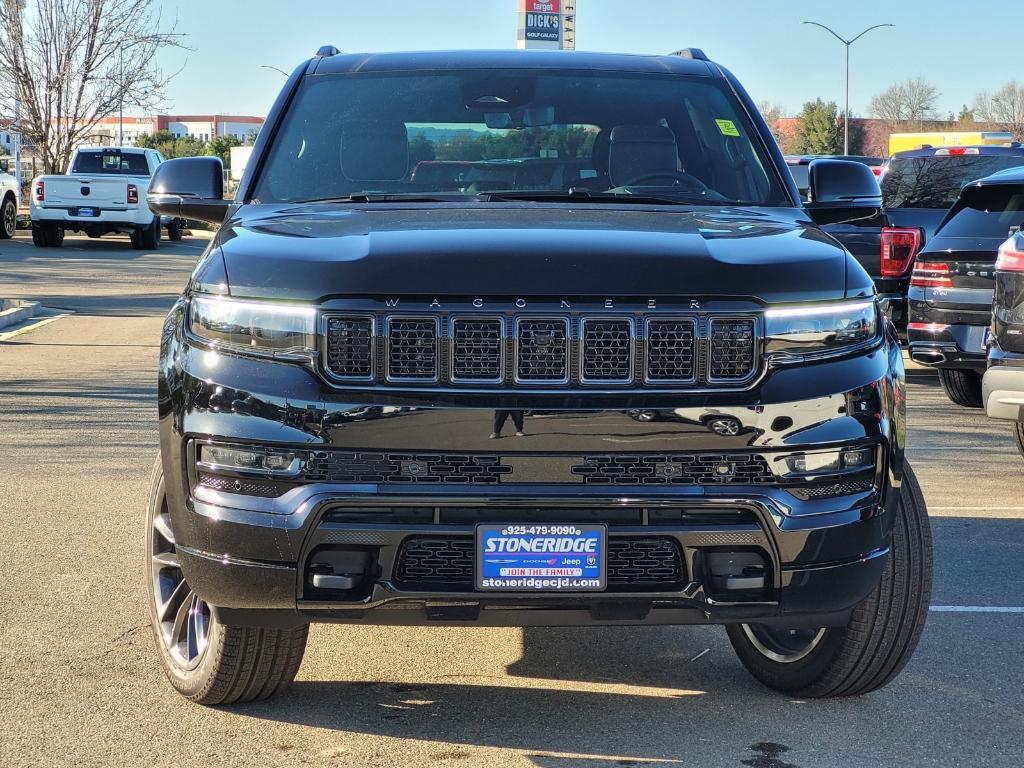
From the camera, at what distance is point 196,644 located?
432 cm

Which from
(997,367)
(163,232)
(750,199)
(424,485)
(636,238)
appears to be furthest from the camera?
(163,232)

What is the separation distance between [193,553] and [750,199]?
2.27 metres

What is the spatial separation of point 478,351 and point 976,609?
2740mm

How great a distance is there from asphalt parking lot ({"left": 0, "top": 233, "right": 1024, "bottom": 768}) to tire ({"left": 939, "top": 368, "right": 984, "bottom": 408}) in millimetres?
4011

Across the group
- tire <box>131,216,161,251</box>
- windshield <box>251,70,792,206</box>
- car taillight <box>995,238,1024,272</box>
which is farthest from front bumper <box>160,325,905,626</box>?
tire <box>131,216,161,251</box>

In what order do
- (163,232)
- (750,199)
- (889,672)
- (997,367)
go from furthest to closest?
(163,232)
(997,367)
(750,199)
(889,672)

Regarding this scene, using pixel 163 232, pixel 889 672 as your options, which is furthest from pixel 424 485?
pixel 163 232

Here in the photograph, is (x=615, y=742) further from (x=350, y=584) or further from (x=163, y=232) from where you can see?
(x=163, y=232)

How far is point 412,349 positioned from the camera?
3641 mm

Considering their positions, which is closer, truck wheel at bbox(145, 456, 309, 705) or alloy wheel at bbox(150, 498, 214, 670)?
truck wheel at bbox(145, 456, 309, 705)

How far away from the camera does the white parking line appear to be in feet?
17.9

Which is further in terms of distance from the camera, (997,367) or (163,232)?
(163,232)

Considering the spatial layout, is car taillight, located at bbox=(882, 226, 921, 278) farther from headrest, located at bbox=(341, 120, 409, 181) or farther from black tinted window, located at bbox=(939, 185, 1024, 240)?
headrest, located at bbox=(341, 120, 409, 181)

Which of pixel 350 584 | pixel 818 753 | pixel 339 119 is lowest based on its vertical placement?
pixel 818 753
